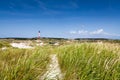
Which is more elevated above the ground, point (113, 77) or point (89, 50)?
point (89, 50)

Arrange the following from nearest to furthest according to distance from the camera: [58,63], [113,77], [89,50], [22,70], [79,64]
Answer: [22,70], [113,77], [79,64], [58,63], [89,50]

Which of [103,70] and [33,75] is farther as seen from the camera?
[103,70]

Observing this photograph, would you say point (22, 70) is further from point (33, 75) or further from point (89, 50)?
point (89, 50)

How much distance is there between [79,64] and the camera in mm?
5035

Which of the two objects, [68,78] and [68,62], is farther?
[68,62]

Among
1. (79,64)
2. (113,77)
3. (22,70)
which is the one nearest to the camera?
(22,70)

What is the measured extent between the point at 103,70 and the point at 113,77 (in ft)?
0.98

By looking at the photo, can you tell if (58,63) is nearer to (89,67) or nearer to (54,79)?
(89,67)

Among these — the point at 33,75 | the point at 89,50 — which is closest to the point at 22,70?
the point at 33,75

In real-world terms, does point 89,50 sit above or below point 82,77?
above

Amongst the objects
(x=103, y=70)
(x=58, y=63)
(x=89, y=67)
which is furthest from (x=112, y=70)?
(x=58, y=63)

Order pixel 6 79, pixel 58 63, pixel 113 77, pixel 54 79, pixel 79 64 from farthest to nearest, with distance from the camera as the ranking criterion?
1. pixel 58 63
2. pixel 79 64
3. pixel 113 77
4. pixel 54 79
5. pixel 6 79

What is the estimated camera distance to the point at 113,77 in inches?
183

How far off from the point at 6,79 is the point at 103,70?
2.43 metres
